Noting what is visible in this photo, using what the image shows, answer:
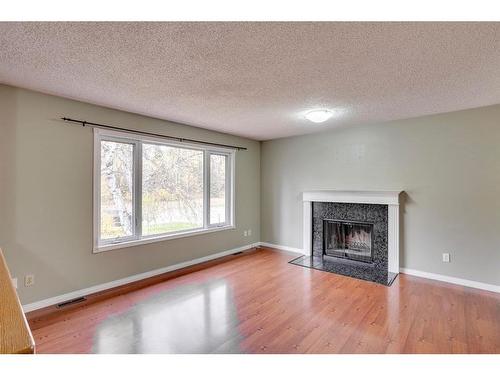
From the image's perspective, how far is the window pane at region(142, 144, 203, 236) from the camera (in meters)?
3.88

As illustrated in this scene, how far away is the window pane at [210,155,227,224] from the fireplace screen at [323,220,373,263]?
195cm

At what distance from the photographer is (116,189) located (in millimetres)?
3527

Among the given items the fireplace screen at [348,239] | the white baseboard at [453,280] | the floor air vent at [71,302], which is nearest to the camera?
the floor air vent at [71,302]

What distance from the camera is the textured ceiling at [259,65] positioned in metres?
1.72

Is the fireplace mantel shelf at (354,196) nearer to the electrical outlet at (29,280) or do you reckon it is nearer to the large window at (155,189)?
the large window at (155,189)

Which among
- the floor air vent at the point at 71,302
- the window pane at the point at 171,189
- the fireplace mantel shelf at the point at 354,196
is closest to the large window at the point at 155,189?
the window pane at the point at 171,189

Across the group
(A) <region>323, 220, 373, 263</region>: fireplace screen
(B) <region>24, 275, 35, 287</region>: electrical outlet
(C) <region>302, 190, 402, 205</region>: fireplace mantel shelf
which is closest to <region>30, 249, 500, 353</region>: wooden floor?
(B) <region>24, 275, 35, 287</region>: electrical outlet

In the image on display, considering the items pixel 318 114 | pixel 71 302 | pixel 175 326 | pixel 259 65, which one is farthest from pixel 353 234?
pixel 71 302

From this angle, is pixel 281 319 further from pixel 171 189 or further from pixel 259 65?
pixel 171 189

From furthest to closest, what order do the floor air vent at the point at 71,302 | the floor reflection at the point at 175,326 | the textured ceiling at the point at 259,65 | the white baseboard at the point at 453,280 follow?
the white baseboard at the point at 453,280
the floor air vent at the point at 71,302
the floor reflection at the point at 175,326
the textured ceiling at the point at 259,65

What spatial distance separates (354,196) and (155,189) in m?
3.20

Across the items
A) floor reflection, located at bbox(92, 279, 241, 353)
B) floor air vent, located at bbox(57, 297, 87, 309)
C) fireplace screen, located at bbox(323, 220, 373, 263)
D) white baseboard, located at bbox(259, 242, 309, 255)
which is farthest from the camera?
white baseboard, located at bbox(259, 242, 309, 255)

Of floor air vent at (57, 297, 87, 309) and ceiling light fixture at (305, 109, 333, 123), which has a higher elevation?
ceiling light fixture at (305, 109, 333, 123)

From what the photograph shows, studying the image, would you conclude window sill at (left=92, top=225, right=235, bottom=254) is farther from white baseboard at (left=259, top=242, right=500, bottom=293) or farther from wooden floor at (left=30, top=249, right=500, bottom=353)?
white baseboard at (left=259, top=242, right=500, bottom=293)
